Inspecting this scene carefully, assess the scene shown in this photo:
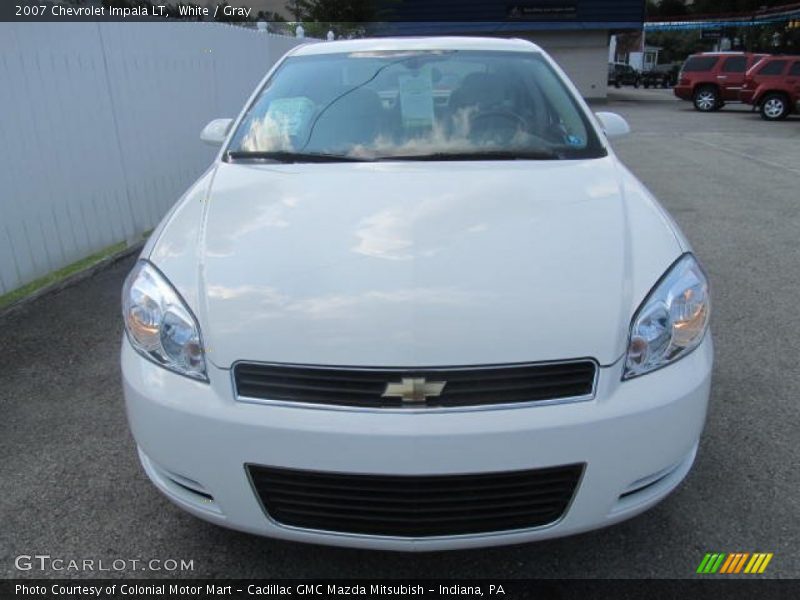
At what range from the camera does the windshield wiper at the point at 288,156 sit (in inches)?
109

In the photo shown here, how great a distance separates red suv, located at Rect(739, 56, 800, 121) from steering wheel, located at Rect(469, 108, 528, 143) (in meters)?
19.3

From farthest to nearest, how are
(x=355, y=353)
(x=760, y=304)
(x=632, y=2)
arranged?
1. (x=632, y=2)
2. (x=760, y=304)
3. (x=355, y=353)

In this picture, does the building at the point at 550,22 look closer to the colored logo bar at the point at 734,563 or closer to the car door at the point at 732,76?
the car door at the point at 732,76

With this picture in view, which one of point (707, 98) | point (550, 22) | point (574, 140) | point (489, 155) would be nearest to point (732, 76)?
point (707, 98)

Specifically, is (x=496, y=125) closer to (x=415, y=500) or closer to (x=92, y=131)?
(x=415, y=500)

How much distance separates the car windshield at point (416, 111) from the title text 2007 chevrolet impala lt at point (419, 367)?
0.61 m

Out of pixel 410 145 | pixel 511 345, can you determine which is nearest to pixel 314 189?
pixel 410 145

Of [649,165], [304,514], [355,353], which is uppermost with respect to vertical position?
[355,353]

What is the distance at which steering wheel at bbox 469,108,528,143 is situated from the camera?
9.53ft

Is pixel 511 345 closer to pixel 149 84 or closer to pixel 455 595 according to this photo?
pixel 455 595

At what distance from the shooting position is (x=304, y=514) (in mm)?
1832

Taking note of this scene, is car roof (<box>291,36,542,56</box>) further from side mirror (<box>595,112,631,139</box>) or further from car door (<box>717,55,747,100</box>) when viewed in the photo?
car door (<box>717,55,747,100</box>)

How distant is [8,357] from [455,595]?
2.98 metres

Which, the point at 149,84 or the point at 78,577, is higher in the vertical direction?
the point at 149,84
